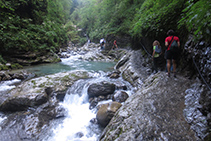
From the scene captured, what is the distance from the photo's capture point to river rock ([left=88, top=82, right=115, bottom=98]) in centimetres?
556

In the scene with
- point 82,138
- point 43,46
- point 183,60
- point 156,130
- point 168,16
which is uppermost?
point 168,16

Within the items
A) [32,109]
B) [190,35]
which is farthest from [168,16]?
[32,109]

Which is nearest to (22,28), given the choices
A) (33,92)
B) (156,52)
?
(33,92)

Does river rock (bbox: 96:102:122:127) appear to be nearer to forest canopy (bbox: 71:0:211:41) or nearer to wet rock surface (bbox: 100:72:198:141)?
wet rock surface (bbox: 100:72:198:141)

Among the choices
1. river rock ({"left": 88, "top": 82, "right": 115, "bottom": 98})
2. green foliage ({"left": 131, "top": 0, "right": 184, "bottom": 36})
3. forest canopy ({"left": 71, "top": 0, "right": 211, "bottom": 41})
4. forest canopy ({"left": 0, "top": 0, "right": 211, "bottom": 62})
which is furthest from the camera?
river rock ({"left": 88, "top": 82, "right": 115, "bottom": 98})

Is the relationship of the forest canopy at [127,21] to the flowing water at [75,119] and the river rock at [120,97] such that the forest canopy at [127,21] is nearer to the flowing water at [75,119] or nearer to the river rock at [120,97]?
the river rock at [120,97]

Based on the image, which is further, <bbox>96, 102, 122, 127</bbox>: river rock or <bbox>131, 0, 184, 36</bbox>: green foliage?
<bbox>131, 0, 184, 36</bbox>: green foliage

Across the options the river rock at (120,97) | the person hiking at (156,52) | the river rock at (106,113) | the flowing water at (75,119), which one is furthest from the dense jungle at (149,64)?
the river rock at (120,97)

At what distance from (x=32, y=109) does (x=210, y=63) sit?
654cm

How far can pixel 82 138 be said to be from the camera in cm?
355

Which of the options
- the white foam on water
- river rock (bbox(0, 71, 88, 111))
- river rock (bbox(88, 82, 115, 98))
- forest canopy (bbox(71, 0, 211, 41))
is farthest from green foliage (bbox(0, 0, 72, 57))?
forest canopy (bbox(71, 0, 211, 41))

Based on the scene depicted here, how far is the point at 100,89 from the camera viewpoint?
5609 millimetres

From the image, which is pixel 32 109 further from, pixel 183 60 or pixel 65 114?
pixel 183 60

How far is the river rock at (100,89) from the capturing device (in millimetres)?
5559
